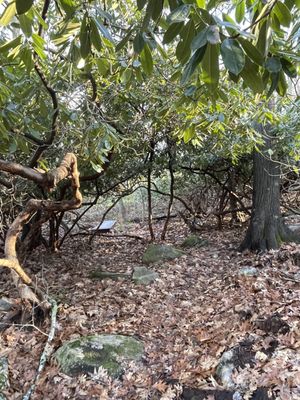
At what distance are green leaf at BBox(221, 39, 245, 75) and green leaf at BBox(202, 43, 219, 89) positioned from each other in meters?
0.02

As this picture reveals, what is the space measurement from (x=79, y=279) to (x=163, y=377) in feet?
6.43

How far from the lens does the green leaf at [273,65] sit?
3.53 feet

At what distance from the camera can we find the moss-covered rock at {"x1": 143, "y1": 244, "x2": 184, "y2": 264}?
4441 mm

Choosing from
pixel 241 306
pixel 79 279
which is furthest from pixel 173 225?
pixel 241 306

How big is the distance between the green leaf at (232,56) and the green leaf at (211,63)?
0.07ft

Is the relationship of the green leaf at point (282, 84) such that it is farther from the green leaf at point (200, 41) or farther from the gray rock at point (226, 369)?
the gray rock at point (226, 369)

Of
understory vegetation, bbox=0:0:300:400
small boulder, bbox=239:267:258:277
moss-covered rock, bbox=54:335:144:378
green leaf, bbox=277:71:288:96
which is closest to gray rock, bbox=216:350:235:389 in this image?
understory vegetation, bbox=0:0:300:400

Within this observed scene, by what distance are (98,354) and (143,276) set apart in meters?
1.45

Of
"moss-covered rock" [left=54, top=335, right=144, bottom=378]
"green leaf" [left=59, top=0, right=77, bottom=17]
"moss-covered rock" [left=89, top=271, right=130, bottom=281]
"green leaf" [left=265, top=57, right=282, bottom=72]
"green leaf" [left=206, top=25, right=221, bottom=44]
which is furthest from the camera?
"moss-covered rock" [left=89, top=271, right=130, bottom=281]

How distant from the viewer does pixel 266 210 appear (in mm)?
4297

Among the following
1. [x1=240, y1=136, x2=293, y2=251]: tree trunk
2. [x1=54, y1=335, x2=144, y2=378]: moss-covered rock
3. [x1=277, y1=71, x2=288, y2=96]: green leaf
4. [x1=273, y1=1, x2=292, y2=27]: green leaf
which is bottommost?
[x1=54, y1=335, x2=144, y2=378]: moss-covered rock

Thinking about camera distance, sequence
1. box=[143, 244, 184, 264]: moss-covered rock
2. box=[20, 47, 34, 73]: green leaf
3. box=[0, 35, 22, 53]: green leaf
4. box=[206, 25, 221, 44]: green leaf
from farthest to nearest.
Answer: box=[143, 244, 184, 264]: moss-covered rock → box=[20, 47, 34, 73]: green leaf → box=[0, 35, 22, 53]: green leaf → box=[206, 25, 221, 44]: green leaf

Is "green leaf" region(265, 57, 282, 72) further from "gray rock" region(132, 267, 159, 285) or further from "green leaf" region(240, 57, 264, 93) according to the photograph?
"gray rock" region(132, 267, 159, 285)

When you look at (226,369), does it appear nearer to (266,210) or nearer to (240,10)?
(240,10)
